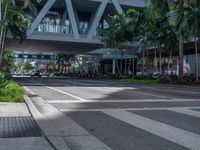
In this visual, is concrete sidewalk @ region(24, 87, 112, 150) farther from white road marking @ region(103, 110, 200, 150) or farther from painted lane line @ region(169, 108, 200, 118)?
painted lane line @ region(169, 108, 200, 118)

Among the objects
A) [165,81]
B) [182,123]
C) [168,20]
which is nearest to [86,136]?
[182,123]

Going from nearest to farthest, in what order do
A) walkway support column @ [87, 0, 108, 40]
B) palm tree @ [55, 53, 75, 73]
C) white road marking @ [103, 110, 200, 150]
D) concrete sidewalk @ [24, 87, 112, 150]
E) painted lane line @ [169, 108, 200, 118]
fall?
1. concrete sidewalk @ [24, 87, 112, 150]
2. white road marking @ [103, 110, 200, 150]
3. painted lane line @ [169, 108, 200, 118]
4. walkway support column @ [87, 0, 108, 40]
5. palm tree @ [55, 53, 75, 73]

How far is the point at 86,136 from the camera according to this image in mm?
9688

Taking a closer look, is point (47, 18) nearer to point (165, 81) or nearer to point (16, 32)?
point (16, 32)

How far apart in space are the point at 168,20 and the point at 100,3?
22.0 meters

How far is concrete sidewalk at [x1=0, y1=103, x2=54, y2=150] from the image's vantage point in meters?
8.41

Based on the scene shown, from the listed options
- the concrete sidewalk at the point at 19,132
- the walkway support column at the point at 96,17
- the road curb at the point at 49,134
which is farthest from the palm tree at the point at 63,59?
the road curb at the point at 49,134

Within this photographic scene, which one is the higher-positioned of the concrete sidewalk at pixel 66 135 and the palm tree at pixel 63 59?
the palm tree at pixel 63 59

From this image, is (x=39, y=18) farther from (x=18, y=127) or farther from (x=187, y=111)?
(x=18, y=127)

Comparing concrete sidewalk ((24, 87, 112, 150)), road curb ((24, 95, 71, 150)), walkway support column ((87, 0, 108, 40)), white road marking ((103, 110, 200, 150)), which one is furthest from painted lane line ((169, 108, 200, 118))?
walkway support column ((87, 0, 108, 40))

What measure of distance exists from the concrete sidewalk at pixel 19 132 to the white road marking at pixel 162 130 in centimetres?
286

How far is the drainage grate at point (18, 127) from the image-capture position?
31.8 feet

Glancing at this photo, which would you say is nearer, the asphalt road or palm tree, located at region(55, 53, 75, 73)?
the asphalt road

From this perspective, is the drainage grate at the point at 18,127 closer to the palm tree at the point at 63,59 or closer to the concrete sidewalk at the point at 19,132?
the concrete sidewalk at the point at 19,132
